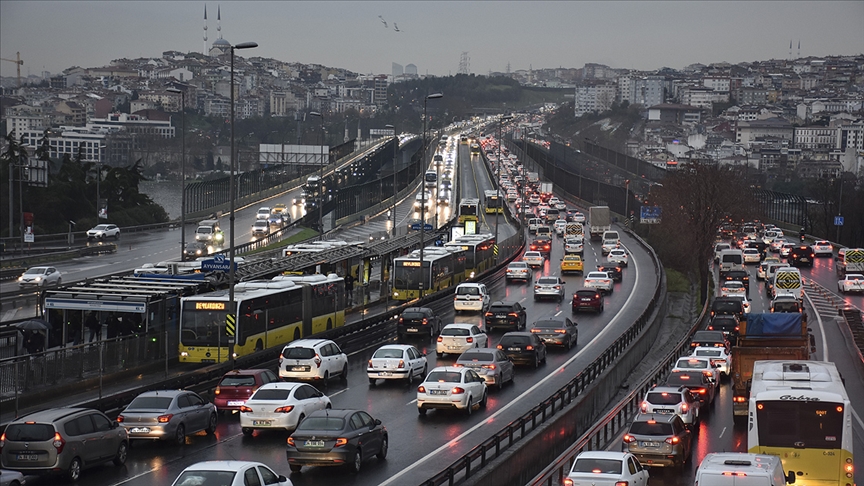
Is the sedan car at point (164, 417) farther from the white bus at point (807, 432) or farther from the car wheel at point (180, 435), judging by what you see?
the white bus at point (807, 432)

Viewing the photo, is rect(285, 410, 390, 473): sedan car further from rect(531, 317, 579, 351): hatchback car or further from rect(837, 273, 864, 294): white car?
rect(837, 273, 864, 294): white car

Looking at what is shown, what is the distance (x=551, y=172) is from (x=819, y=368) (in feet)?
526

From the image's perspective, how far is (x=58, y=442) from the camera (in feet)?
66.9

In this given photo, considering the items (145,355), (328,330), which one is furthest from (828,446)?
(328,330)

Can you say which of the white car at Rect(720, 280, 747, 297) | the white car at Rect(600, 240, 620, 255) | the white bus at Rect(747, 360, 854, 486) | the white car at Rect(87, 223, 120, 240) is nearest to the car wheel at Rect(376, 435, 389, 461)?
the white bus at Rect(747, 360, 854, 486)

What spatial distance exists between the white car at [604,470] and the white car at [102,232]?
221ft

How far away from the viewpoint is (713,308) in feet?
174

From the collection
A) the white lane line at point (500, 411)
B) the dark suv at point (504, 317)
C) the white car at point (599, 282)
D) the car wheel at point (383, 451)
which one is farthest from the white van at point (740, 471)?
the white car at point (599, 282)

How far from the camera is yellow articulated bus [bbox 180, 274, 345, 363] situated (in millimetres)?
34438

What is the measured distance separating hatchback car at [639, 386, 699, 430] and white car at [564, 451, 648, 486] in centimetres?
710

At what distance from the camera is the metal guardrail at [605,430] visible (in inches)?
809

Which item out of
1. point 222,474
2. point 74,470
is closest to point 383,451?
point 74,470

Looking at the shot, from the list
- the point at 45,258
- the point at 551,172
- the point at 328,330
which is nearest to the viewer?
the point at 328,330

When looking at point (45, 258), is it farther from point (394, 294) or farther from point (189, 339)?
point (189, 339)
